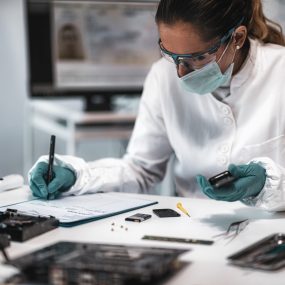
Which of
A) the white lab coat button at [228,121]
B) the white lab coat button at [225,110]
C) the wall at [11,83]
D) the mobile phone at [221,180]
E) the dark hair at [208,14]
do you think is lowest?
the wall at [11,83]

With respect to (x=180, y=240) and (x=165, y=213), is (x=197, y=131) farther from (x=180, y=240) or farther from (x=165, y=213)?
(x=180, y=240)

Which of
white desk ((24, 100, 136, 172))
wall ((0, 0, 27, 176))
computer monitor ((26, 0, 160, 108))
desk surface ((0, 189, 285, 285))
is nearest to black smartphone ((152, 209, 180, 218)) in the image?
desk surface ((0, 189, 285, 285))

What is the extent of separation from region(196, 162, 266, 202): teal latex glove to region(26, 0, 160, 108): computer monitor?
173 cm

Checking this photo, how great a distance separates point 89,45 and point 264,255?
7.19ft

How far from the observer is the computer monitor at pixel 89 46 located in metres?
2.96

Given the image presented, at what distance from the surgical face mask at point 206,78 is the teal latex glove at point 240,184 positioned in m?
0.29

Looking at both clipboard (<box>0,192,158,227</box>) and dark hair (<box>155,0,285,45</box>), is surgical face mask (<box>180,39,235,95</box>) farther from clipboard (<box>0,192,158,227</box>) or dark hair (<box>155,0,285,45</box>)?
clipboard (<box>0,192,158,227</box>)

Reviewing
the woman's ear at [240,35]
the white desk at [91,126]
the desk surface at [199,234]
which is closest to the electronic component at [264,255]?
the desk surface at [199,234]

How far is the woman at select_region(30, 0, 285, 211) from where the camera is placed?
145cm

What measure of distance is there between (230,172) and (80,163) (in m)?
0.47

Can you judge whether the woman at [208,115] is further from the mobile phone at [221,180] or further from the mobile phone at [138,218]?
the mobile phone at [138,218]

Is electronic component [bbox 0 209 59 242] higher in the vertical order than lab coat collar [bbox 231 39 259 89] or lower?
lower

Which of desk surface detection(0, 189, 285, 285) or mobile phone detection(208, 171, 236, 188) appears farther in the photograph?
mobile phone detection(208, 171, 236, 188)

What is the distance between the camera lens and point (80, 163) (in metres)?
1.63
